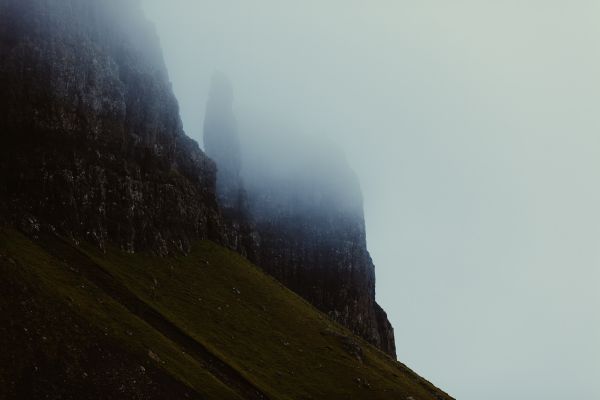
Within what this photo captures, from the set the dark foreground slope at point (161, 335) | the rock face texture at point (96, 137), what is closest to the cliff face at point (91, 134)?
the rock face texture at point (96, 137)

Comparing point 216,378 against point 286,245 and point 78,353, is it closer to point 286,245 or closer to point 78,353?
point 78,353

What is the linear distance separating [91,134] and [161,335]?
51526mm

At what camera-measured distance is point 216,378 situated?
76.3m

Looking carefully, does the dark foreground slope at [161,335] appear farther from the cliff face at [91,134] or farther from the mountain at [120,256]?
the cliff face at [91,134]

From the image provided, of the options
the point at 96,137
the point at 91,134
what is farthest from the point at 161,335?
the point at 96,137

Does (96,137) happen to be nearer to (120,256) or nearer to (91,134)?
(91,134)

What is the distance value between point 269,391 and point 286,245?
11249cm

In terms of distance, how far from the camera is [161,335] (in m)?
79.6

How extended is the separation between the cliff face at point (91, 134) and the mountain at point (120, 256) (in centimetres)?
30

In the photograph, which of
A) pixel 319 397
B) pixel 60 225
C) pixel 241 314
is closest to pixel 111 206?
pixel 60 225

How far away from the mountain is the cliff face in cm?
30

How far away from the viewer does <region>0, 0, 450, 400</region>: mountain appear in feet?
214

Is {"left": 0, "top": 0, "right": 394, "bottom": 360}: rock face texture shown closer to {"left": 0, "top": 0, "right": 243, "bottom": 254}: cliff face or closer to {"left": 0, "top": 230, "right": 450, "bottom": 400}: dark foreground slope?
{"left": 0, "top": 0, "right": 243, "bottom": 254}: cliff face

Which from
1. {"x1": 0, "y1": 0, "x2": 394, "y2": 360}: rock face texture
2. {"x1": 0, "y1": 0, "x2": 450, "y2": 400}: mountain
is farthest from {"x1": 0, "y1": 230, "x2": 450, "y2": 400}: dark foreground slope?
{"x1": 0, "y1": 0, "x2": 394, "y2": 360}: rock face texture
